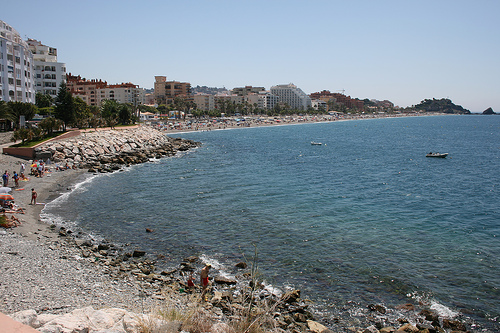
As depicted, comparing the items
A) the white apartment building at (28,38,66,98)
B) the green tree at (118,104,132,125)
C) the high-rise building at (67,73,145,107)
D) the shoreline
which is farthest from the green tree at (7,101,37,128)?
the high-rise building at (67,73,145,107)

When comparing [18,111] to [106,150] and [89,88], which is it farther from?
[89,88]

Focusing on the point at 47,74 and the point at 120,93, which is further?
the point at 120,93

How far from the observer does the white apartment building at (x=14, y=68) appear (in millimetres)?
65125

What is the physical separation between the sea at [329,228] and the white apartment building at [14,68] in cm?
3753

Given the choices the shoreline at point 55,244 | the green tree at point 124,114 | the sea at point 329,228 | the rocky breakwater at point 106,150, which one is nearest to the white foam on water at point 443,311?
the sea at point 329,228

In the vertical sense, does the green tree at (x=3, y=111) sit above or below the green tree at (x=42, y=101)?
below

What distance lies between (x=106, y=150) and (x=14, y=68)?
28851 millimetres

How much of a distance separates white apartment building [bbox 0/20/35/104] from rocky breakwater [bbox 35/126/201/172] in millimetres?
19699

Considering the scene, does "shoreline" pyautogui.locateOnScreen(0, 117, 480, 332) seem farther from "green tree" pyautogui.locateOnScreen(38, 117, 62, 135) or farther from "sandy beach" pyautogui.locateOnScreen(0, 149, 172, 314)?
"green tree" pyautogui.locateOnScreen(38, 117, 62, 135)

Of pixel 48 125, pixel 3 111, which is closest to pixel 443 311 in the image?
pixel 48 125

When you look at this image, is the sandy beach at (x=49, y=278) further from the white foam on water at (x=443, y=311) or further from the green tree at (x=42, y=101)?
the green tree at (x=42, y=101)

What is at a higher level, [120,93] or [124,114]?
[120,93]

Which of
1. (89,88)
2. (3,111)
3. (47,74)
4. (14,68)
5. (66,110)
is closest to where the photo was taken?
(3,111)

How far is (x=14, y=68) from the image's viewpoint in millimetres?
68500
